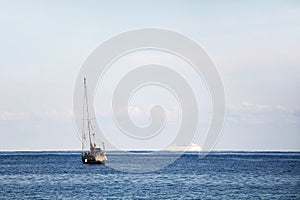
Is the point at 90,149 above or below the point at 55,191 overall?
above

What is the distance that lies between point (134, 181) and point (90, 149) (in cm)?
5924

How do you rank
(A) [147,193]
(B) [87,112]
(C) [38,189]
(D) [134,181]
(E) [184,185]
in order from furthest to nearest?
(B) [87,112], (D) [134,181], (E) [184,185], (C) [38,189], (A) [147,193]

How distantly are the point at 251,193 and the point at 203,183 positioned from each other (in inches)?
782

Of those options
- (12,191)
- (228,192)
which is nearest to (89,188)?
(12,191)

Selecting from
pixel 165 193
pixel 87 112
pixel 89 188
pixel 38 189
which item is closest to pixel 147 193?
pixel 165 193

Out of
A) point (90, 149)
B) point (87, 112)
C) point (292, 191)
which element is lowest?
point (292, 191)

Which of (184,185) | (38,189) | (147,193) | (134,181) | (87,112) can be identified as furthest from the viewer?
(87,112)

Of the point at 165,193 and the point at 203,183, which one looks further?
the point at 203,183

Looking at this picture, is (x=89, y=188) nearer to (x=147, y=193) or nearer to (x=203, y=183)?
(x=147, y=193)

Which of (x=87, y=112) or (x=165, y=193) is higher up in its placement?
(x=87, y=112)

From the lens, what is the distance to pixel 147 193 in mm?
81500

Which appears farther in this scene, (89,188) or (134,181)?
(134,181)

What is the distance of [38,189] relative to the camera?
291 ft

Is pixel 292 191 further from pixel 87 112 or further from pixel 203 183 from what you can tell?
pixel 87 112
